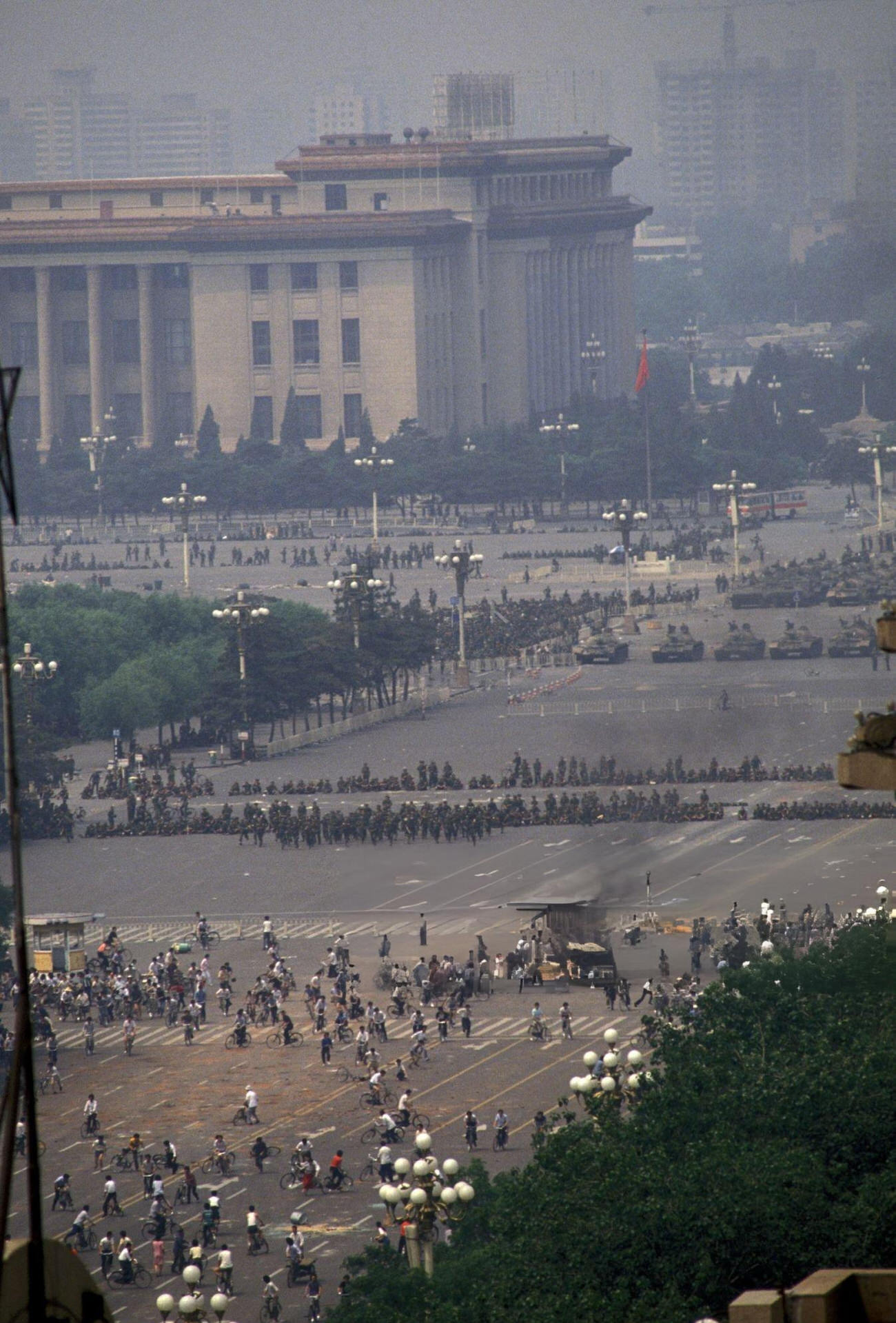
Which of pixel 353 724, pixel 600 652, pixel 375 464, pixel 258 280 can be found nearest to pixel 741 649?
pixel 600 652

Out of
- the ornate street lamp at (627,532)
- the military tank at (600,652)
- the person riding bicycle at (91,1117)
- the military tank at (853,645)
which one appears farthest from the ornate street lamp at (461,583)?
the person riding bicycle at (91,1117)

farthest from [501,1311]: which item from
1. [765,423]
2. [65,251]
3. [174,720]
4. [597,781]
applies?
[65,251]

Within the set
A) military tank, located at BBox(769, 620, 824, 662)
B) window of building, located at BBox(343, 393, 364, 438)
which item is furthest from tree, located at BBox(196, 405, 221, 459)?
military tank, located at BBox(769, 620, 824, 662)

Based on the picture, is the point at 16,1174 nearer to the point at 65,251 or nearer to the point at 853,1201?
the point at 853,1201

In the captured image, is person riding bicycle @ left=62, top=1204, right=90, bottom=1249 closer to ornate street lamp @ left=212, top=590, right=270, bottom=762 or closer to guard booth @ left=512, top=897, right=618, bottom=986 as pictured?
guard booth @ left=512, top=897, right=618, bottom=986

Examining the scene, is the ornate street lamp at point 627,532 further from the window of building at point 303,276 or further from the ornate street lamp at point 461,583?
the window of building at point 303,276

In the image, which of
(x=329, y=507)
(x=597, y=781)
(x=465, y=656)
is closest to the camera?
(x=597, y=781)

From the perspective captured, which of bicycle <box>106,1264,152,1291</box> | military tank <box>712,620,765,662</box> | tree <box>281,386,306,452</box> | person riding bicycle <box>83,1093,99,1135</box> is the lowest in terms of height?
bicycle <box>106,1264,152,1291</box>
